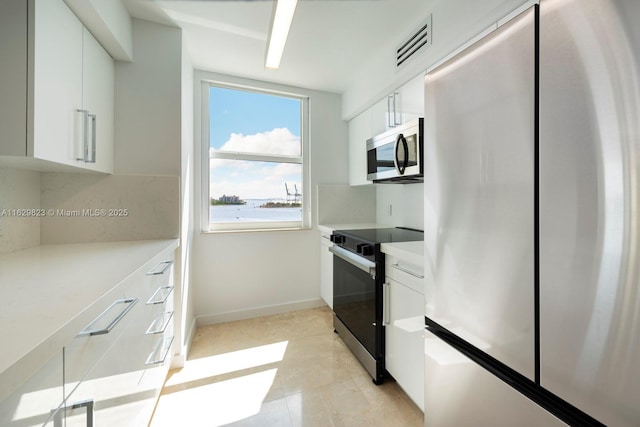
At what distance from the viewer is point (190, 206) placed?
217 cm

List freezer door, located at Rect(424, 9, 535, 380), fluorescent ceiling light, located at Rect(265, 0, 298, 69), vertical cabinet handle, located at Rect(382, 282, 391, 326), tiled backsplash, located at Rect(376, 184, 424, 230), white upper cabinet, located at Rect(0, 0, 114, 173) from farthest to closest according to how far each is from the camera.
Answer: tiled backsplash, located at Rect(376, 184, 424, 230), vertical cabinet handle, located at Rect(382, 282, 391, 326), fluorescent ceiling light, located at Rect(265, 0, 298, 69), white upper cabinet, located at Rect(0, 0, 114, 173), freezer door, located at Rect(424, 9, 535, 380)

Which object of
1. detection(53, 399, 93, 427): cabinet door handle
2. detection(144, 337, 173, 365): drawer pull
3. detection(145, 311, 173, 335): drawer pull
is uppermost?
detection(53, 399, 93, 427): cabinet door handle

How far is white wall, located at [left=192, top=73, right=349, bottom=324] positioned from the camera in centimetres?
241

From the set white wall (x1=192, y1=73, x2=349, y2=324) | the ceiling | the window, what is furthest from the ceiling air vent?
the window

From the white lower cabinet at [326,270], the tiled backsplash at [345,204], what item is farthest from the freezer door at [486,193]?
the tiled backsplash at [345,204]

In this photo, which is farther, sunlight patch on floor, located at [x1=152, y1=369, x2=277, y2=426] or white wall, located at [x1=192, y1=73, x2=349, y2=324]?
white wall, located at [x1=192, y1=73, x2=349, y2=324]

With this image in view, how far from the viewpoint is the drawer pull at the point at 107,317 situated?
2.24 feet

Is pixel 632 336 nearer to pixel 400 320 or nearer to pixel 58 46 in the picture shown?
pixel 400 320

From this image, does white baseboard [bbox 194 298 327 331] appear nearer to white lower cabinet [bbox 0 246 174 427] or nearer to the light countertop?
white lower cabinet [bbox 0 246 174 427]

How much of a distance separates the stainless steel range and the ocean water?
0.77m

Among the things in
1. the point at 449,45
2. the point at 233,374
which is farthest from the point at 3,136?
the point at 449,45

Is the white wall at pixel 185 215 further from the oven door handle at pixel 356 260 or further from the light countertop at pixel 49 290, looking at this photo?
the oven door handle at pixel 356 260

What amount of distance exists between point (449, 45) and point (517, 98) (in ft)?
3.19

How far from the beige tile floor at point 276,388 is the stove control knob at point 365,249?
82cm
